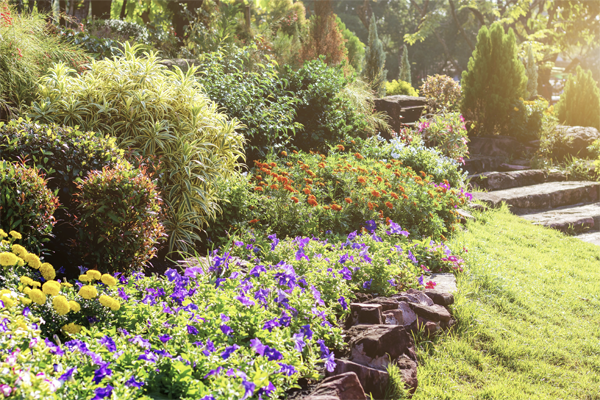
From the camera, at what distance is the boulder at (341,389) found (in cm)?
211

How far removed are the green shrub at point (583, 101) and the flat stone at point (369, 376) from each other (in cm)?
1308

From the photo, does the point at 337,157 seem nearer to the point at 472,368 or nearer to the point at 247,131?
the point at 247,131

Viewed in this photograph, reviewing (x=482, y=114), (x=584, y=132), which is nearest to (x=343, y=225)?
(x=482, y=114)

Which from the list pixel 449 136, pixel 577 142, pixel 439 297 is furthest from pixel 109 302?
pixel 577 142

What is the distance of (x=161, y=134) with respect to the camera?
432 centimetres

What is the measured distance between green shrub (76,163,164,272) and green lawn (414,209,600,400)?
2140 mm

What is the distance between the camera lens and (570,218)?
755 cm

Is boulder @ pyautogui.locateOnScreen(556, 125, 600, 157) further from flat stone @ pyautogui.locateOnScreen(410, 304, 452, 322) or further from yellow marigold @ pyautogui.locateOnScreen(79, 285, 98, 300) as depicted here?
yellow marigold @ pyautogui.locateOnScreen(79, 285, 98, 300)

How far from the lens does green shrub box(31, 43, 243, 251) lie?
425cm

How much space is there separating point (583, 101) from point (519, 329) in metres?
11.9

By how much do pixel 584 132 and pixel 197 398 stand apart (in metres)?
12.1

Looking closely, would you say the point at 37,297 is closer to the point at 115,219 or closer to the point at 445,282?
the point at 115,219

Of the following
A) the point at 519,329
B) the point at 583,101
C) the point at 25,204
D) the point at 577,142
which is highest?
the point at 583,101

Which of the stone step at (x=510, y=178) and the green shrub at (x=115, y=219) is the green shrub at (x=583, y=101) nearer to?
the stone step at (x=510, y=178)
